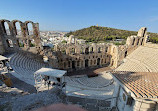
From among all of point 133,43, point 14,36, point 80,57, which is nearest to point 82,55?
point 80,57

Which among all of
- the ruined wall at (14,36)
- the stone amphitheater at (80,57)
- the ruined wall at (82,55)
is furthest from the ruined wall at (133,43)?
the ruined wall at (14,36)

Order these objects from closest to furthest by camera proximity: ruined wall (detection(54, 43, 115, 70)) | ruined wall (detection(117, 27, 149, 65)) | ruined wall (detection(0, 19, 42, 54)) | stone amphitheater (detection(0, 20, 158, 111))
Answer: stone amphitheater (detection(0, 20, 158, 111)) < ruined wall (detection(0, 19, 42, 54)) < ruined wall (detection(54, 43, 115, 70)) < ruined wall (detection(117, 27, 149, 65))

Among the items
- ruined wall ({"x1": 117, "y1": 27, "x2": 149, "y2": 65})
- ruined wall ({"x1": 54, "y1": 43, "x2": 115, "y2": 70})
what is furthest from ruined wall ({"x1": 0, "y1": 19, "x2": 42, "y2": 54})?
ruined wall ({"x1": 117, "y1": 27, "x2": 149, "y2": 65})

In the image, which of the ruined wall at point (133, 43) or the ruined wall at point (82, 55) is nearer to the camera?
the ruined wall at point (82, 55)

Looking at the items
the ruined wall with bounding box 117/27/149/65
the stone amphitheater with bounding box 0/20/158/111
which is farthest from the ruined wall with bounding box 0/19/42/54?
the ruined wall with bounding box 117/27/149/65

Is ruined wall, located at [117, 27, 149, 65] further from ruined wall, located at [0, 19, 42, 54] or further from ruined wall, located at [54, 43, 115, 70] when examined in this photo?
ruined wall, located at [0, 19, 42, 54]

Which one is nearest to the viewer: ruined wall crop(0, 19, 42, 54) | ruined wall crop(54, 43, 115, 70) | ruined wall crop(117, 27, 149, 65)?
ruined wall crop(0, 19, 42, 54)

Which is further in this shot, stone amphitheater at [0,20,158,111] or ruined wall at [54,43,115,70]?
ruined wall at [54,43,115,70]

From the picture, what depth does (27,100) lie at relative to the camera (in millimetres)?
6070

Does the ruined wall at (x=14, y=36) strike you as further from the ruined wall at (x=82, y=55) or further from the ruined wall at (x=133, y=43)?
the ruined wall at (x=133, y=43)

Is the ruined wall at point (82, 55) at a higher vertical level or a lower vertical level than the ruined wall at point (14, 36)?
lower

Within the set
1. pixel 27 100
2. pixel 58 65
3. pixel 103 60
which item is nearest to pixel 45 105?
pixel 27 100

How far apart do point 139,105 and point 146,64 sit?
14.0 meters

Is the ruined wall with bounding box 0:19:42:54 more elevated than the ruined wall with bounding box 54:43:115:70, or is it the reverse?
the ruined wall with bounding box 0:19:42:54
